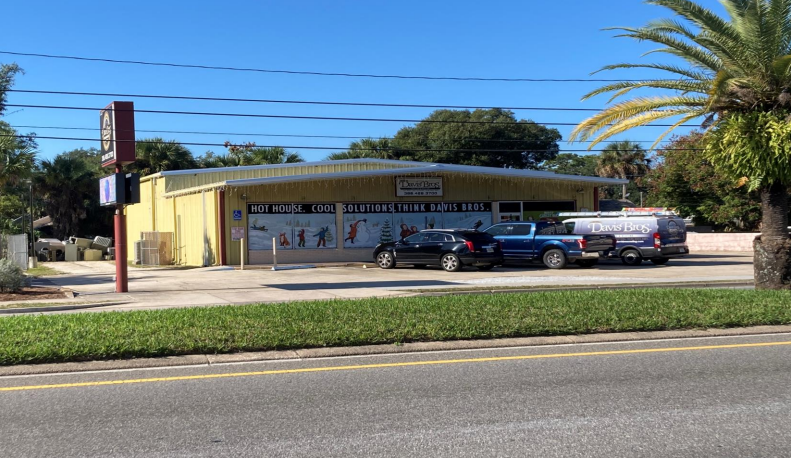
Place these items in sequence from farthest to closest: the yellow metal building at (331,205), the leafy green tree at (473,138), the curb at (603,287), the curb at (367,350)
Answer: the leafy green tree at (473,138) < the yellow metal building at (331,205) < the curb at (603,287) < the curb at (367,350)

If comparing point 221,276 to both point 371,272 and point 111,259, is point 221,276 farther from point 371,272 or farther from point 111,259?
point 111,259

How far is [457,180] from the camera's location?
3234cm

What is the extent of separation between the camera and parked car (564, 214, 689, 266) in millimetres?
26219

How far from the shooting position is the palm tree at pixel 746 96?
12.6 metres

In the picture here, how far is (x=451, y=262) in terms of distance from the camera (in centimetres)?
2489

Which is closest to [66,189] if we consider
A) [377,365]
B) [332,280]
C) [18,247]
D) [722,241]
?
[18,247]

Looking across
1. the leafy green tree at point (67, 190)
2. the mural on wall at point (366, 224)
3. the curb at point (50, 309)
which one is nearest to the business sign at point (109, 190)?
the curb at point (50, 309)

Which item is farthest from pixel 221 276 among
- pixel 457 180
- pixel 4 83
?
pixel 4 83

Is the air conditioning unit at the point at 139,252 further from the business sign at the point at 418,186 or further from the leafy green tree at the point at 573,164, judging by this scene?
the leafy green tree at the point at 573,164

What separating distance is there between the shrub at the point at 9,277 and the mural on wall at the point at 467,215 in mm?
19083

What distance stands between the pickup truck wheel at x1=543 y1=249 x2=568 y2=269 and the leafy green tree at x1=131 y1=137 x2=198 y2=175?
26897mm

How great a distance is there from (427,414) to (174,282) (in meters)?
16.4

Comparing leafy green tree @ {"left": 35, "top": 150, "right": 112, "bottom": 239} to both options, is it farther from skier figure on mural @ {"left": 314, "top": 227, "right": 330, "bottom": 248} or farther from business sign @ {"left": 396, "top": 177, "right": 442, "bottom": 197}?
business sign @ {"left": 396, "top": 177, "right": 442, "bottom": 197}

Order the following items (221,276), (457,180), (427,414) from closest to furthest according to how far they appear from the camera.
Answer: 1. (427,414)
2. (221,276)
3. (457,180)
